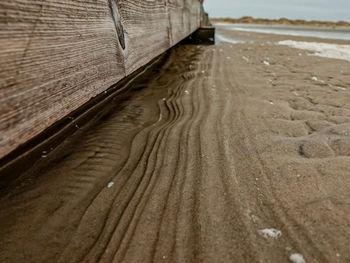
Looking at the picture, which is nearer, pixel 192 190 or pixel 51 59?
pixel 51 59

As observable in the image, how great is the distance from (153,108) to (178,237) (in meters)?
1.72

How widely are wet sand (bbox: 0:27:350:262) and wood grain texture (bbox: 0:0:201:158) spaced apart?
0.55m

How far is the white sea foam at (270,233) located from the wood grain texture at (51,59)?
108 cm

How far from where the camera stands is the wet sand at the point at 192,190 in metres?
1.00

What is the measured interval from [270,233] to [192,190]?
46 centimetres

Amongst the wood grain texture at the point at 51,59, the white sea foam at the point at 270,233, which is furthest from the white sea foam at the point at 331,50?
the wood grain texture at the point at 51,59

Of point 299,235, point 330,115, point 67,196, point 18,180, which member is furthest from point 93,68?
point 330,115

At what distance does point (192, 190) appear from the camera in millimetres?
1324

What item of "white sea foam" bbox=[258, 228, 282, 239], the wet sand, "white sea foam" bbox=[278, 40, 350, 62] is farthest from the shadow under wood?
"white sea foam" bbox=[278, 40, 350, 62]

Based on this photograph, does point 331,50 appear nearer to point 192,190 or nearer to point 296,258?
point 192,190

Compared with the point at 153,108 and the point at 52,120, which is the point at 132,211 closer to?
the point at 52,120

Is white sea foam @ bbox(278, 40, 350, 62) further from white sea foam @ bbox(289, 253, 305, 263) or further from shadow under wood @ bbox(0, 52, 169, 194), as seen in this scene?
white sea foam @ bbox(289, 253, 305, 263)

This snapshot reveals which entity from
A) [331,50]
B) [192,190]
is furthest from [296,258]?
[331,50]

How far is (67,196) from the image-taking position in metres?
1.32
